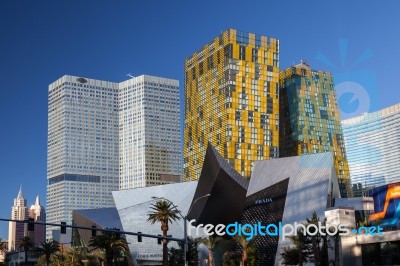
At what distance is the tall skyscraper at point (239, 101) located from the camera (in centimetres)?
17550

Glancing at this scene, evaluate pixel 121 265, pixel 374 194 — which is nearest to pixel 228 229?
pixel 121 265

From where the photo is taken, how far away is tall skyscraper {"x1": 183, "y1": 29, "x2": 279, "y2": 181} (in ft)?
576

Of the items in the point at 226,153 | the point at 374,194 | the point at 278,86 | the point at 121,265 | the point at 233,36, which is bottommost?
the point at 121,265

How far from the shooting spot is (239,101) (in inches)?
7067

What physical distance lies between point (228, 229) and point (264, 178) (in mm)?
12418

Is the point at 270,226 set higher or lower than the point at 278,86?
lower

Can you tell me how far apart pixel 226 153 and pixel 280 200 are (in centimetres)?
7271

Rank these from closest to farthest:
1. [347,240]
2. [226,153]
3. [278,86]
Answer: [347,240] < [226,153] < [278,86]

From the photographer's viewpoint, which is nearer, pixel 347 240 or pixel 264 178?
pixel 347 240

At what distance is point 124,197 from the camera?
422 ft

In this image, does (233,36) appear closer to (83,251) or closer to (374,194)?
(83,251)

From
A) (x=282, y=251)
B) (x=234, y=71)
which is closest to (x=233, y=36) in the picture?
(x=234, y=71)

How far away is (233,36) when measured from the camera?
594 feet

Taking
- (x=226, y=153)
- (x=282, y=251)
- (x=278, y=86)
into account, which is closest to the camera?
(x=282, y=251)
